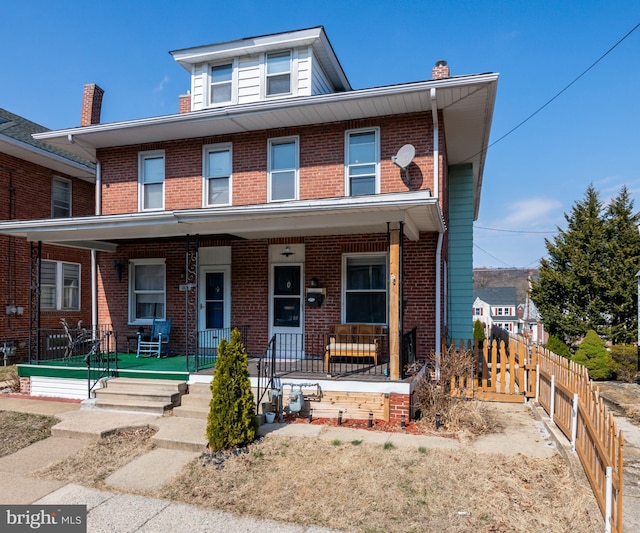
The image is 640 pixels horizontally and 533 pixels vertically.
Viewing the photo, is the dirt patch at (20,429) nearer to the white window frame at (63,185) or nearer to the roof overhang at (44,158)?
the roof overhang at (44,158)

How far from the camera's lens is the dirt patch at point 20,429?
21.5ft

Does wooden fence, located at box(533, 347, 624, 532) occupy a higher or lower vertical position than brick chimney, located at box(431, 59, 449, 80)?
lower

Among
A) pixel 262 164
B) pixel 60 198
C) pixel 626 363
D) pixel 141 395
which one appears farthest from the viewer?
pixel 60 198

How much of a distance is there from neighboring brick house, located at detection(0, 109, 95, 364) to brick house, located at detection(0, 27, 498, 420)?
4.13 meters

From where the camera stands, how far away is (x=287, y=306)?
10445mm

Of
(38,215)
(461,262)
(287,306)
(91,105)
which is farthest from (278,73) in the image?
(38,215)

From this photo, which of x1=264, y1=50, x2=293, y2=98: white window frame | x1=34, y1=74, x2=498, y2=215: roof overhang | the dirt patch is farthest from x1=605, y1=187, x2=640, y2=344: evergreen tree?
the dirt patch

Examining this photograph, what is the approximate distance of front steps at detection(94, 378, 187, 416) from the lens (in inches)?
305

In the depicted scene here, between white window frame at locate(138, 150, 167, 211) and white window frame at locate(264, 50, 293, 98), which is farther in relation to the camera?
white window frame at locate(138, 150, 167, 211)

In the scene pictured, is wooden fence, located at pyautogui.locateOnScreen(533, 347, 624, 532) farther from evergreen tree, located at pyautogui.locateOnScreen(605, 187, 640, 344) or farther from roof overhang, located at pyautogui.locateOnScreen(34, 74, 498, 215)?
evergreen tree, located at pyautogui.locateOnScreen(605, 187, 640, 344)

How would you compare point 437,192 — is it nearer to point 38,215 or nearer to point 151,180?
point 151,180

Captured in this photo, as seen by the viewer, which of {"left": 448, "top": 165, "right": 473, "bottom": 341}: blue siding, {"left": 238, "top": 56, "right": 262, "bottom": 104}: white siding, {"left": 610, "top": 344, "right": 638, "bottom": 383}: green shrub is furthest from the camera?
{"left": 610, "top": 344, "right": 638, "bottom": 383}: green shrub

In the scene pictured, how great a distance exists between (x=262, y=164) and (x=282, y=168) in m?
0.51

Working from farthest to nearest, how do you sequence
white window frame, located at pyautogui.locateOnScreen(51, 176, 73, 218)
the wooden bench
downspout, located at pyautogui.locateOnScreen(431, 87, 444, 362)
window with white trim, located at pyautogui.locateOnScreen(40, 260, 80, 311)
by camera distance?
white window frame, located at pyautogui.locateOnScreen(51, 176, 73, 218), window with white trim, located at pyautogui.locateOnScreen(40, 260, 80, 311), downspout, located at pyautogui.locateOnScreen(431, 87, 444, 362), the wooden bench
